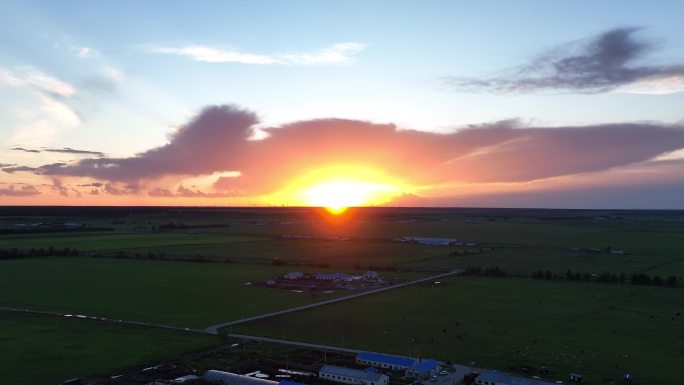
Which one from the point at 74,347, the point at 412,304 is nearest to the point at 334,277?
the point at 412,304

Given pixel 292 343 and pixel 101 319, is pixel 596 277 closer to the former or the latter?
pixel 292 343

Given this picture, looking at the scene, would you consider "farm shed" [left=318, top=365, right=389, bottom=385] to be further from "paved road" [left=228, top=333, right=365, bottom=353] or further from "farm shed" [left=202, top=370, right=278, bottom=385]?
"paved road" [left=228, top=333, right=365, bottom=353]

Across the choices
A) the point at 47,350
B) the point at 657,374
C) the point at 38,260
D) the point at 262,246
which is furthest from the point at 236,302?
the point at 262,246

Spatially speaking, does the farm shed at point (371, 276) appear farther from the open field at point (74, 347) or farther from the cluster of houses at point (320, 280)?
the open field at point (74, 347)

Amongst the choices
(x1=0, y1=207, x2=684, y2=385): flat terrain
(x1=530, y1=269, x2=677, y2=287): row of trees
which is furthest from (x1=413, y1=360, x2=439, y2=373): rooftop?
(x1=530, y1=269, x2=677, y2=287): row of trees

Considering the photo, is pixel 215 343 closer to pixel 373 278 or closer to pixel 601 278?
pixel 373 278

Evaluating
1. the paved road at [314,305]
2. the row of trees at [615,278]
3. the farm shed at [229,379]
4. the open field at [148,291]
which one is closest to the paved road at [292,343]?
the paved road at [314,305]
